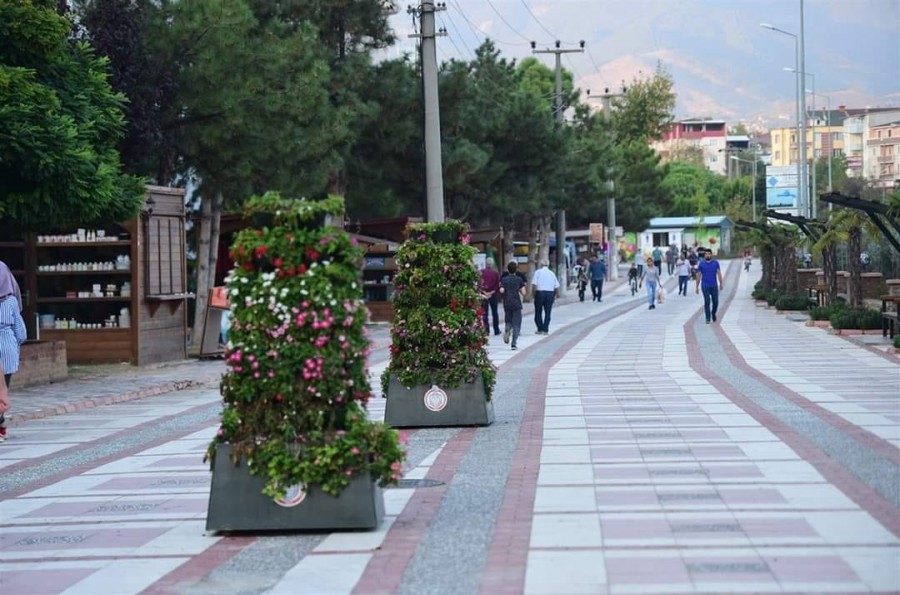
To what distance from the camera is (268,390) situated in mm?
9102

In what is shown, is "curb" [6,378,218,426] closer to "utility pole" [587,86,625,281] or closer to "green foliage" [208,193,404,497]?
"green foliage" [208,193,404,497]

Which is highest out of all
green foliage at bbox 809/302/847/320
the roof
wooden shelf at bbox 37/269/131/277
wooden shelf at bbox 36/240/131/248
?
the roof

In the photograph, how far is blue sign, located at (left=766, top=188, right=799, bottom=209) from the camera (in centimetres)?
8099

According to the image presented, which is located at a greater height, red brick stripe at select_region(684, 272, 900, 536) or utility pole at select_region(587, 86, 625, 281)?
utility pole at select_region(587, 86, 625, 281)

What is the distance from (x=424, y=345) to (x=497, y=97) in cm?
3981

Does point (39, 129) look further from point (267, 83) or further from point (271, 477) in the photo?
point (271, 477)

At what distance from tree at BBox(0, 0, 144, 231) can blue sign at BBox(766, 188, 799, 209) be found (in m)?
63.2

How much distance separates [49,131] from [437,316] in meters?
7.83

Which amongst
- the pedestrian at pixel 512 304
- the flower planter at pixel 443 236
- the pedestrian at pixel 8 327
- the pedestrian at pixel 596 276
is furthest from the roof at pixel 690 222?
the pedestrian at pixel 8 327

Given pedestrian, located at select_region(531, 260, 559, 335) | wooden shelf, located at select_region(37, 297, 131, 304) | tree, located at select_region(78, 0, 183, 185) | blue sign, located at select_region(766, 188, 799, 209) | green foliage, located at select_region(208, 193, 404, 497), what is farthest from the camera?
blue sign, located at select_region(766, 188, 799, 209)

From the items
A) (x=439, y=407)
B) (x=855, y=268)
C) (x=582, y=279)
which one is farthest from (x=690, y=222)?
(x=439, y=407)

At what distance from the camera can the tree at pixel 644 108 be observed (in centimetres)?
11881

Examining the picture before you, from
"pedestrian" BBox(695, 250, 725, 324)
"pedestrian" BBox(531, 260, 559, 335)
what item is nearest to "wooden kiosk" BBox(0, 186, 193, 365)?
"pedestrian" BBox(531, 260, 559, 335)

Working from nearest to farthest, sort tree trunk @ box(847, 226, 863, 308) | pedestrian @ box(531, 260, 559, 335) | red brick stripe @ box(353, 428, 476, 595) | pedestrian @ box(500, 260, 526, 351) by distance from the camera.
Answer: red brick stripe @ box(353, 428, 476, 595), pedestrian @ box(500, 260, 526, 351), tree trunk @ box(847, 226, 863, 308), pedestrian @ box(531, 260, 559, 335)
